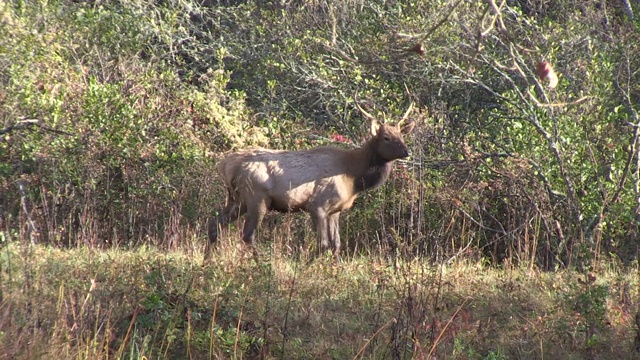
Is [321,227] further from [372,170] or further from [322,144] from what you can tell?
[322,144]

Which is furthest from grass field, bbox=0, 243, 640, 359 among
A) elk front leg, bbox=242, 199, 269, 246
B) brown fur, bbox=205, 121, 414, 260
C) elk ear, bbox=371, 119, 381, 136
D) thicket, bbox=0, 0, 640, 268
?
elk ear, bbox=371, 119, 381, 136

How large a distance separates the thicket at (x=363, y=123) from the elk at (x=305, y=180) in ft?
1.72

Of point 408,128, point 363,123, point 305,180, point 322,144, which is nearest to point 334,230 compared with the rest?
point 305,180

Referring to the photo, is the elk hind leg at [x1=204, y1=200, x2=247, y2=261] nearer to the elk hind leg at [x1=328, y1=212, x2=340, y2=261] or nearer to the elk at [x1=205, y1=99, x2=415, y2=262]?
the elk at [x1=205, y1=99, x2=415, y2=262]

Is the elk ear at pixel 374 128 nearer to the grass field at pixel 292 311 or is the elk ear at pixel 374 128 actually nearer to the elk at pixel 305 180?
the elk at pixel 305 180

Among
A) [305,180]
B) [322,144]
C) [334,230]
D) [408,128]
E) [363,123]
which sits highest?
[408,128]

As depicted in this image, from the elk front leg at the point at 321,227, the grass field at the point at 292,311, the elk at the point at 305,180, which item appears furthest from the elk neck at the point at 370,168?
the grass field at the point at 292,311

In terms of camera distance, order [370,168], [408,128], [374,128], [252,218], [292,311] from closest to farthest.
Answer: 1. [292,311]
2. [252,218]
3. [370,168]
4. [374,128]
5. [408,128]

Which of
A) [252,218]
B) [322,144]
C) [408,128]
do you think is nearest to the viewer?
[252,218]

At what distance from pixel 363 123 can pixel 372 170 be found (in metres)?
3.45

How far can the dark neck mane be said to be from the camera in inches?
491

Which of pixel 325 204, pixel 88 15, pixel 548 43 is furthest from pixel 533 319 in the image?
pixel 88 15

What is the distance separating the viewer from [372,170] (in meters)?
12.6

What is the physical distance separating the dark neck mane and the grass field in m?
2.88
